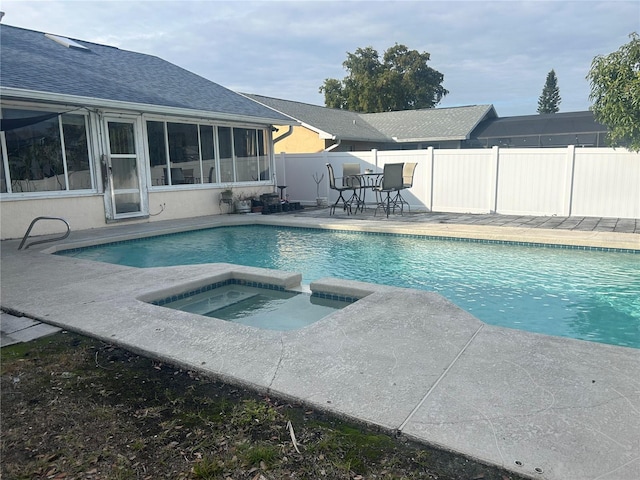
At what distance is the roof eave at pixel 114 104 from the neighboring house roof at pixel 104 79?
0.06 ft

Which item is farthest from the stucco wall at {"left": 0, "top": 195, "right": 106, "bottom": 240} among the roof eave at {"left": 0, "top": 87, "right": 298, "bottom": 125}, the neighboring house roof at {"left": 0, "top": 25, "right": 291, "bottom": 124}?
the neighboring house roof at {"left": 0, "top": 25, "right": 291, "bottom": 124}

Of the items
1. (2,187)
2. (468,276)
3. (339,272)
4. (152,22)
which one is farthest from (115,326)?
(152,22)

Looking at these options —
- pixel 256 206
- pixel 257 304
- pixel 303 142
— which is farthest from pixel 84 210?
pixel 303 142

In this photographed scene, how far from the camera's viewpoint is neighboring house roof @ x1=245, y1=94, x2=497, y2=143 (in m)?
18.3

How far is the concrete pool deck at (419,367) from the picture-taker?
1.98m

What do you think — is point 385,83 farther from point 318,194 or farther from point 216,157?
point 216,157

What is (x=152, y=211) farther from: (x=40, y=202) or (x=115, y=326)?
(x=115, y=326)

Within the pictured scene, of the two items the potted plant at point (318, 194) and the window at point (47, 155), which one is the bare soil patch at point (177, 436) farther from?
the potted plant at point (318, 194)

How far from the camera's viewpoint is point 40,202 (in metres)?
8.40

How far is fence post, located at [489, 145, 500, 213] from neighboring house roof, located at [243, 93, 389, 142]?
7226 millimetres

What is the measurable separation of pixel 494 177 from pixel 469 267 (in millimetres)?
5520

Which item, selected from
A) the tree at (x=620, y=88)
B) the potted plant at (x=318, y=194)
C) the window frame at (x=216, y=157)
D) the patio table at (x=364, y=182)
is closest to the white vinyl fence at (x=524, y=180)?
the patio table at (x=364, y=182)

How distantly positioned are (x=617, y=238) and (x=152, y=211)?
9539mm

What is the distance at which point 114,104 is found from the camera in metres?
8.77
